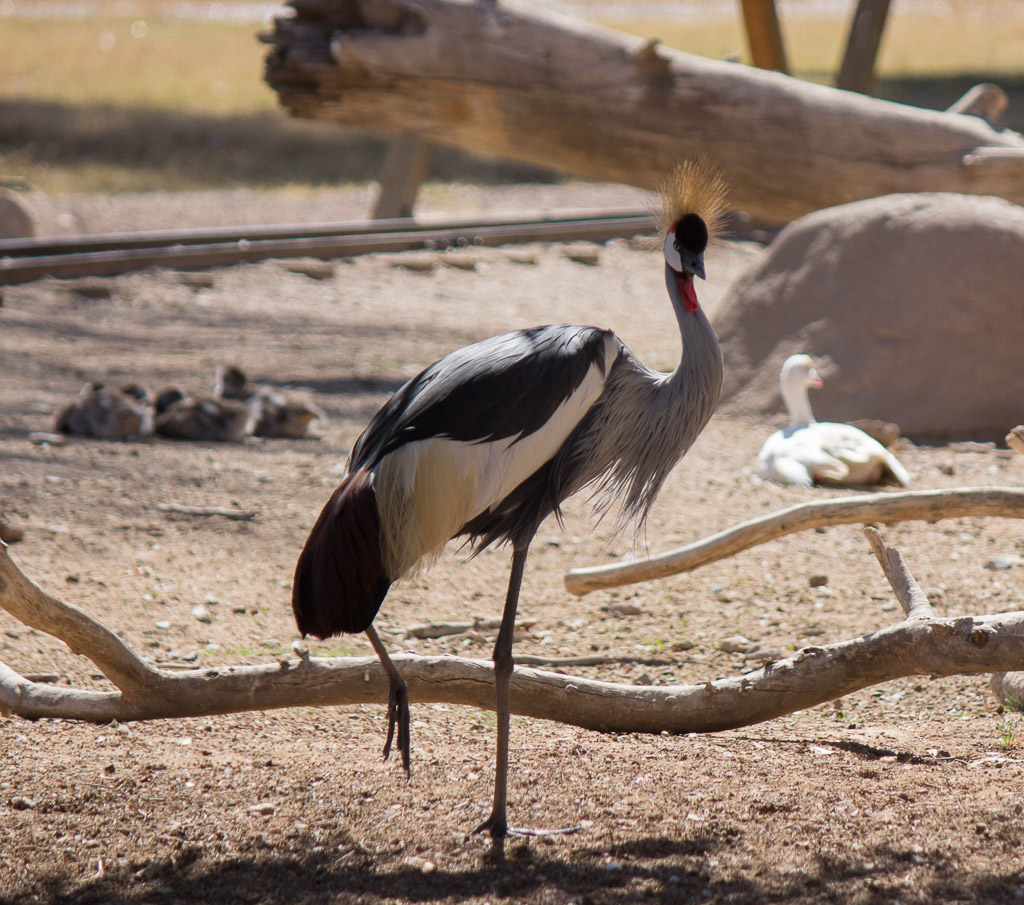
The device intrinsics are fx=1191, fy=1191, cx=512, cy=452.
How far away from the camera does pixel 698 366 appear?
131 inches

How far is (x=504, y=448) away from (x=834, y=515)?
4.72ft

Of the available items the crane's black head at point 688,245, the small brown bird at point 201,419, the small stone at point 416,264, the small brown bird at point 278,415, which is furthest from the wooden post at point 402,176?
the crane's black head at point 688,245

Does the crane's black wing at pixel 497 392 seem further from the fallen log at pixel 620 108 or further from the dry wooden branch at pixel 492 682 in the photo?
the fallen log at pixel 620 108

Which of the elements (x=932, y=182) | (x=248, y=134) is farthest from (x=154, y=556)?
(x=248, y=134)

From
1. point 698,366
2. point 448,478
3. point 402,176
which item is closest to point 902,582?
point 698,366

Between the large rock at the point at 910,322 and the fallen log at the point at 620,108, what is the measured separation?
1096mm

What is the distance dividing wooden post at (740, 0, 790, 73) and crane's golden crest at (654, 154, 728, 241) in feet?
28.5

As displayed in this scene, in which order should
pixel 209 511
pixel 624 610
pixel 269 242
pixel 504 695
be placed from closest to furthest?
pixel 504 695 < pixel 624 610 < pixel 209 511 < pixel 269 242

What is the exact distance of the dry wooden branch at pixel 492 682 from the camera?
11.0ft

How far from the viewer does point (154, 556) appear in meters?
5.07

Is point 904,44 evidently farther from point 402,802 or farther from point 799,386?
point 402,802

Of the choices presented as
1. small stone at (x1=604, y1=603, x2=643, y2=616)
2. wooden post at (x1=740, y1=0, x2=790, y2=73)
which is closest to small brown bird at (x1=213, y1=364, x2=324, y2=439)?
small stone at (x1=604, y1=603, x2=643, y2=616)

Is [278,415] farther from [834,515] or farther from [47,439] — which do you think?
[834,515]

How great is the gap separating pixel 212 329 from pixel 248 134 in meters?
9.67
